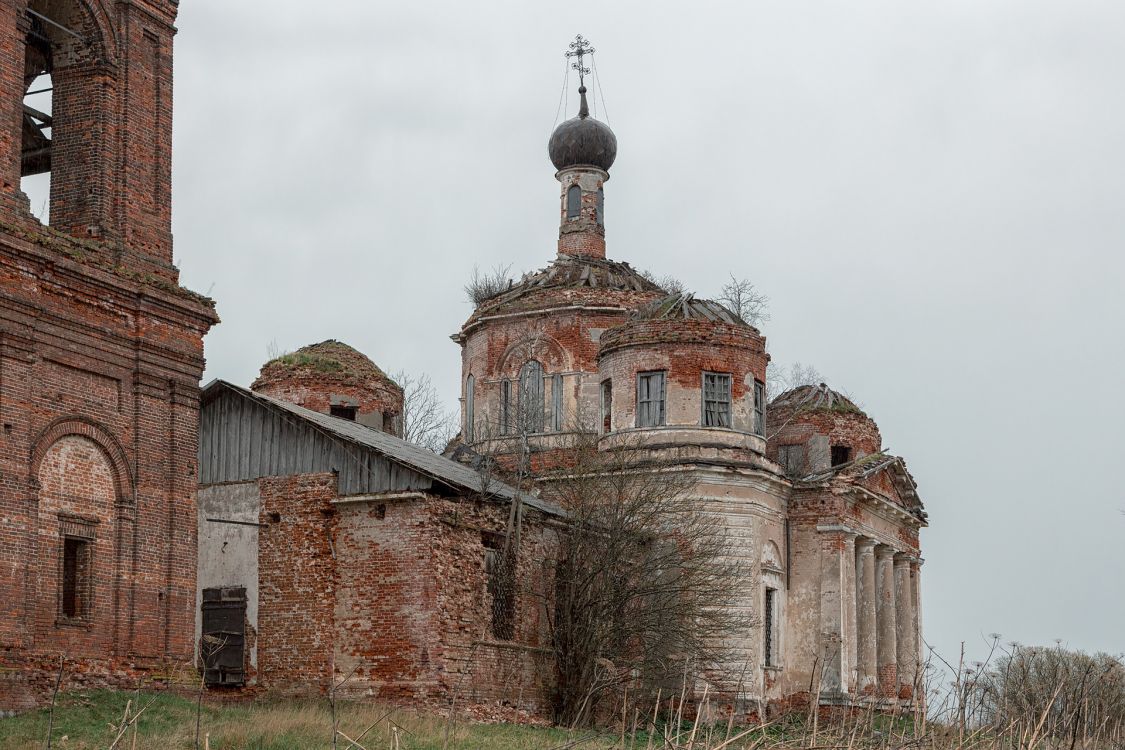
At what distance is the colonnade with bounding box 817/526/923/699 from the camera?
28391 millimetres

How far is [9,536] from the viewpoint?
1568cm

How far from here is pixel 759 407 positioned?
28125 mm

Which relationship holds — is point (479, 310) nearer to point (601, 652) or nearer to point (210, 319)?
point (601, 652)

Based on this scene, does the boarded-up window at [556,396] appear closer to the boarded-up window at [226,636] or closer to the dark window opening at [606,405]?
the dark window opening at [606,405]

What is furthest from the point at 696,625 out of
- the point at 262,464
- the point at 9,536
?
the point at 9,536

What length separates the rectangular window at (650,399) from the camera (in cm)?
2730

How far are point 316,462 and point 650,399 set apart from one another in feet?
25.5

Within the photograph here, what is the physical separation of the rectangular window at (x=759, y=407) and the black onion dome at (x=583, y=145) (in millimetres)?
7866

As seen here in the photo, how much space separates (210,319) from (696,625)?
9.11 metres

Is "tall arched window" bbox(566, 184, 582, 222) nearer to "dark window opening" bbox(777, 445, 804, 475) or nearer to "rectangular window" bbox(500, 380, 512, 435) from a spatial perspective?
"rectangular window" bbox(500, 380, 512, 435)

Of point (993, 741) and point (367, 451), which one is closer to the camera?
point (993, 741)

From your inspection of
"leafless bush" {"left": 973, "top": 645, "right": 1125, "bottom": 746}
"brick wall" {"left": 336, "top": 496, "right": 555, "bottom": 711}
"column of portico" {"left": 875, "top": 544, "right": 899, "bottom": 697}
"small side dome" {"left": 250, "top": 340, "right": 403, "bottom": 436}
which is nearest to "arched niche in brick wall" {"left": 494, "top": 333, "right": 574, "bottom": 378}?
"small side dome" {"left": 250, "top": 340, "right": 403, "bottom": 436}

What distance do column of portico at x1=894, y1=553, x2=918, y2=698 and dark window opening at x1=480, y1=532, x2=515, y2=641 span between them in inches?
489

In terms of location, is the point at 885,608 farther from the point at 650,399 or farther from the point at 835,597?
the point at 650,399
